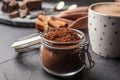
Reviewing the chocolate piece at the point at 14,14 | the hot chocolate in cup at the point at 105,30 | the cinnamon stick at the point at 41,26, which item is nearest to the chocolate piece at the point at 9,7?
the chocolate piece at the point at 14,14

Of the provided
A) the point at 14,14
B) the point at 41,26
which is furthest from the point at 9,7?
the point at 41,26

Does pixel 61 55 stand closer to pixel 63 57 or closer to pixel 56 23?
pixel 63 57

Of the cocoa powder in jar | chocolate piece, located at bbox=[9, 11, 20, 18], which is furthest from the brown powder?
chocolate piece, located at bbox=[9, 11, 20, 18]

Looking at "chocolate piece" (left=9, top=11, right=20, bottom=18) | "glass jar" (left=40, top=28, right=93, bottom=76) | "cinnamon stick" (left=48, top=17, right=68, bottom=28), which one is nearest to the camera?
"glass jar" (left=40, top=28, right=93, bottom=76)

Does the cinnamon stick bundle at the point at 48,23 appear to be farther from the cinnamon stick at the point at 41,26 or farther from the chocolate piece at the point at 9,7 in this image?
the chocolate piece at the point at 9,7

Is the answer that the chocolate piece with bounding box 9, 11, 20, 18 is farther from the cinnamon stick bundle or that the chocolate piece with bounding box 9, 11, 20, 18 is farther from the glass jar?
the glass jar

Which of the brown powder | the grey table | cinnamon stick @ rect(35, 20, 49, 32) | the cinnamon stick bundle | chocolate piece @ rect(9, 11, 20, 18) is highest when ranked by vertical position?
the brown powder
